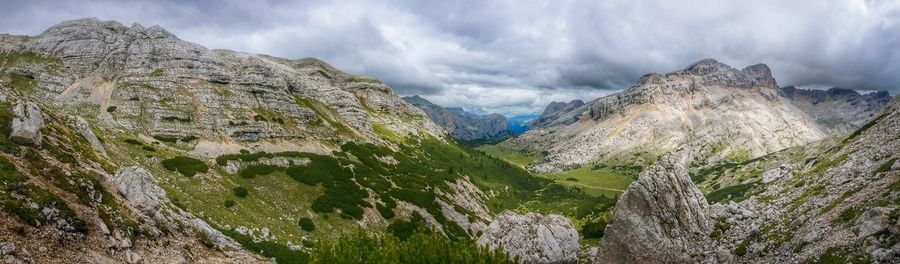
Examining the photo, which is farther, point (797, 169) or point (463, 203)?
point (463, 203)

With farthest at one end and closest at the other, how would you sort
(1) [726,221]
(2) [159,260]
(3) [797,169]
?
(3) [797,169] < (1) [726,221] < (2) [159,260]

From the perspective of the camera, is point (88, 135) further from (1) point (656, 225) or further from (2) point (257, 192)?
(1) point (656, 225)

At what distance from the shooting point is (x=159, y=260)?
105ft

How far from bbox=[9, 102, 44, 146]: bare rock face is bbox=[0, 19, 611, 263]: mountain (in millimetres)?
144

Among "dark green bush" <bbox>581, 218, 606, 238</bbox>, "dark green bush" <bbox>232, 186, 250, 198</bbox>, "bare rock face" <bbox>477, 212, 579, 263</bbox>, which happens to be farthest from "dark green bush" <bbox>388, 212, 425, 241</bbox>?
"dark green bush" <bbox>581, 218, 606, 238</bbox>

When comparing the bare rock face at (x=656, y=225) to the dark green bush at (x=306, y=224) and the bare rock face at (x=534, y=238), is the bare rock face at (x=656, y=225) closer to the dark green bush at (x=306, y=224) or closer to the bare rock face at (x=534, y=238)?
the bare rock face at (x=534, y=238)

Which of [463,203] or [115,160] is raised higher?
[115,160]

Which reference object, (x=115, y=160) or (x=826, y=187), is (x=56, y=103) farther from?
(x=826, y=187)

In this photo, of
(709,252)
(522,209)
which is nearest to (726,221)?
(709,252)

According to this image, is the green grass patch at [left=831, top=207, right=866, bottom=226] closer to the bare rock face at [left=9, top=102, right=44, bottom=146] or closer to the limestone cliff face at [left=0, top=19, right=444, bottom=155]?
the bare rock face at [left=9, top=102, right=44, bottom=146]

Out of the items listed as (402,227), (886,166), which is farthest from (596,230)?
(886,166)

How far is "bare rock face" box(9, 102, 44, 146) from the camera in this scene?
113 feet

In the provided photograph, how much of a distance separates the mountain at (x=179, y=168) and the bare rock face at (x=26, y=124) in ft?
0.47

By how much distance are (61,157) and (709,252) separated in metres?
55.5
